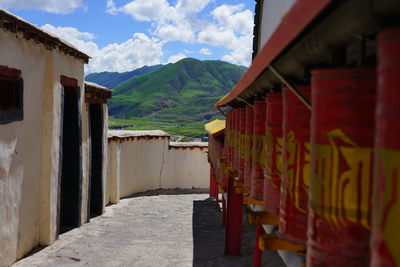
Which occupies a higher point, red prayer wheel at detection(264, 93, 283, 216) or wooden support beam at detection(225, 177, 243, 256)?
red prayer wheel at detection(264, 93, 283, 216)

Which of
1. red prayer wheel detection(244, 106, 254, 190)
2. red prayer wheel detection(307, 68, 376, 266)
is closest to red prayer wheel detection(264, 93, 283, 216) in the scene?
red prayer wheel detection(307, 68, 376, 266)

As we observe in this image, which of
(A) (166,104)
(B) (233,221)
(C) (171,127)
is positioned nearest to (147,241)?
(B) (233,221)

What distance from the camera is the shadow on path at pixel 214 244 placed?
30.2ft

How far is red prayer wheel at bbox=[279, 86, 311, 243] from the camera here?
2344 millimetres

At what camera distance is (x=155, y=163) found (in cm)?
2120

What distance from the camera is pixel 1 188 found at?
24.8ft

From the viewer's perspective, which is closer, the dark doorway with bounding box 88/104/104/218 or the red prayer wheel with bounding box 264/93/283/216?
the red prayer wheel with bounding box 264/93/283/216

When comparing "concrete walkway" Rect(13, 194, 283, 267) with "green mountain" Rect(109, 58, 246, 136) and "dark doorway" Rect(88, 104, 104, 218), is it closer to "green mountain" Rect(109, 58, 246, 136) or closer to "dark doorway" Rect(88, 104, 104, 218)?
"dark doorway" Rect(88, 104, 104, 218)

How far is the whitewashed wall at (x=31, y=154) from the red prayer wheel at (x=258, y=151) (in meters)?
5.33

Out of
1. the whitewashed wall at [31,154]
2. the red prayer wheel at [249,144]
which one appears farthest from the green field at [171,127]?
the red prayer wheel at [249,144]

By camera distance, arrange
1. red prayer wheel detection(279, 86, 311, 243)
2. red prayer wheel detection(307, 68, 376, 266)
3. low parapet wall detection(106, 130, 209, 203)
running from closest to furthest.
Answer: red prayer wheel detection(307, 68, 376, 266)
red prayer wheel detection(279, 86, 311, 243)
low parapet wall detection(106, 130, 209, 203)

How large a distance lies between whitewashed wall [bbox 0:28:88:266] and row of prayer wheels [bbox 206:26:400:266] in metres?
6.16

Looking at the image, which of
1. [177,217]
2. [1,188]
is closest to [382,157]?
[1,188]

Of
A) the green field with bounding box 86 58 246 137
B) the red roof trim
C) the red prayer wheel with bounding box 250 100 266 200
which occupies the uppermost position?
the green field with bounding box 86 58 246 137
